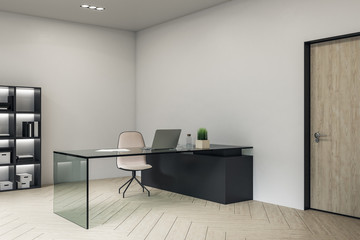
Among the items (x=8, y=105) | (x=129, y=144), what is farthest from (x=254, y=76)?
(x=8, y=105)

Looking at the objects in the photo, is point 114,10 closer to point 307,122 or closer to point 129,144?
point 129,144

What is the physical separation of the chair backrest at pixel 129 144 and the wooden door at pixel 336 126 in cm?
273

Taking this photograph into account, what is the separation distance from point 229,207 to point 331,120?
1.77 metres

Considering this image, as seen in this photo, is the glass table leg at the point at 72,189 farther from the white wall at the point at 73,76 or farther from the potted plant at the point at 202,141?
the white wall at the point at 73,76

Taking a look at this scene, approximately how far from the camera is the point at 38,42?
23.4 feet

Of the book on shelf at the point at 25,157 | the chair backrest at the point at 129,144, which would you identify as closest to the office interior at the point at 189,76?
the book on shelf at the point at 25,157

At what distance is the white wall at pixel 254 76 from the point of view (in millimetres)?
5203

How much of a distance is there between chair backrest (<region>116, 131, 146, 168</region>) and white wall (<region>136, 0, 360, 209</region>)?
1062 mm

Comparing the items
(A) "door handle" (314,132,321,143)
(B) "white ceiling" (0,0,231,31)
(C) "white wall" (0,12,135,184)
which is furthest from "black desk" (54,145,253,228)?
(B) "white ceiling" (0,0,231,31)

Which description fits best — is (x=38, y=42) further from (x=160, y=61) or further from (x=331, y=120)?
(x=331, y=120)

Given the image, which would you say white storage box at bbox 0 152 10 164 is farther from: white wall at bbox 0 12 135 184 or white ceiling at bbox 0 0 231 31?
white ceiling at bbox 0 0 231 31

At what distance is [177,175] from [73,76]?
3.00 meters

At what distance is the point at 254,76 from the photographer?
583cm

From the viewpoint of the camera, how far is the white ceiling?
248 inches
